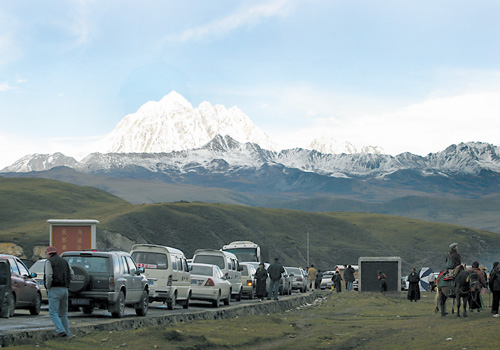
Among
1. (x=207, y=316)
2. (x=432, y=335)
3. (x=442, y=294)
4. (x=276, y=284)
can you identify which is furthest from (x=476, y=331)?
(x=276, y=284)

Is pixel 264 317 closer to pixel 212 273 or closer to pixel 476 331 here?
pixel 212 273

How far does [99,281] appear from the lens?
63.1 feet

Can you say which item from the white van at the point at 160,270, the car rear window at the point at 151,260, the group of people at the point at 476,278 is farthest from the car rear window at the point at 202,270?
the group of people at the point at 476,278

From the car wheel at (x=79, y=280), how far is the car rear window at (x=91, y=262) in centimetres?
29

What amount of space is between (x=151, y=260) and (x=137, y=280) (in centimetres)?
319

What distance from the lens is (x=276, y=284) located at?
32.1 meters

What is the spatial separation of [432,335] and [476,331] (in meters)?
1.11

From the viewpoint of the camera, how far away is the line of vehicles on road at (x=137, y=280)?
19219 mm

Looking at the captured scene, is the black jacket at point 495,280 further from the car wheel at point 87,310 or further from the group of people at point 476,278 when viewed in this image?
the car wheel at point 87,310

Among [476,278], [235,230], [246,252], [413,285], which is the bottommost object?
[235,230]

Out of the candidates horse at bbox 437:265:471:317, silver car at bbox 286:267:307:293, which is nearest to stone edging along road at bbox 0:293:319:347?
horse at bbox 437:265:471:317

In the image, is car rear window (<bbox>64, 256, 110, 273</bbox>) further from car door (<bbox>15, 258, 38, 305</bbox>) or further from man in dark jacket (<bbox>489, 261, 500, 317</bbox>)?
man in dark jacket (<bbox>489, 261, 500, 317</bbox>)

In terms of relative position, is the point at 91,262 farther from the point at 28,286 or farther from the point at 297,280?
the point at 297,280

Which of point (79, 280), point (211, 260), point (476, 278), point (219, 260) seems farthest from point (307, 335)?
point (211, 260)
